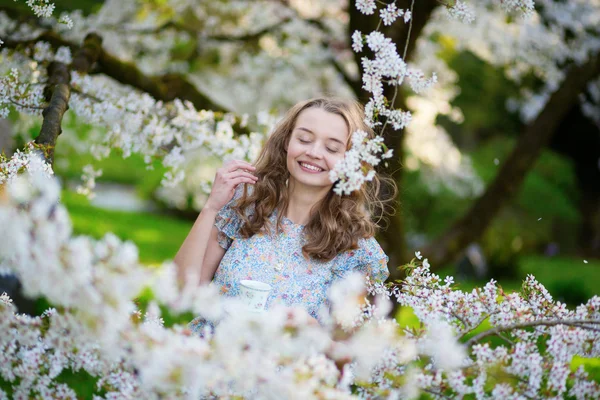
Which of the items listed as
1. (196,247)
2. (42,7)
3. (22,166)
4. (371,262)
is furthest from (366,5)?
(22,166)

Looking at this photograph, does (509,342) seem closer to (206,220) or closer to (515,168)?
(206,220)

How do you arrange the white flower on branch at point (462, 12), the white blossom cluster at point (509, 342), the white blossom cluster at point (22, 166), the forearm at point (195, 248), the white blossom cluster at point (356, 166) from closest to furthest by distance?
the white blossom cluster at point (509, 342) → the white blossom cluster at point (356, 166) → the white blossom cluster at point (22, 166) → the white flower on branch at point (462, 12) → the forearm at point (195, 248)

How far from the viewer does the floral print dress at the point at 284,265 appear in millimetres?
2430

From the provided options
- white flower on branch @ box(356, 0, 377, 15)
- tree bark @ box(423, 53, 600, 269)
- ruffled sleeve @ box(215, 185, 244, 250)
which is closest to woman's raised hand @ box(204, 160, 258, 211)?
ruffled sleeve @ box(215, 185, 244, 250)

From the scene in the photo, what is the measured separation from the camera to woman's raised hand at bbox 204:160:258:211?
7.93 ft

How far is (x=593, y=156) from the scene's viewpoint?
11344 mm

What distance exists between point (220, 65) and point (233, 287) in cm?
458

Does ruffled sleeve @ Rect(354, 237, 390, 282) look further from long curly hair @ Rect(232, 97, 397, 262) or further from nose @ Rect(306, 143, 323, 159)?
nose @ Rect(306, 143, 323, 159)

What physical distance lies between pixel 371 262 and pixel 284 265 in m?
0.34

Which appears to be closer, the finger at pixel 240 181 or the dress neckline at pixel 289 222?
the finger at pixel 240 181

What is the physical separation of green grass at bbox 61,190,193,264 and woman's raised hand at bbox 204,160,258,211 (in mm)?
5325

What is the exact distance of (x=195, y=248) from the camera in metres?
2.39

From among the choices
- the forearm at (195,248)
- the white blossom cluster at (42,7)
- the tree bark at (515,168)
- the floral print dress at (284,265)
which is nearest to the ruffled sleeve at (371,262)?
the floral print dress at (284,265)

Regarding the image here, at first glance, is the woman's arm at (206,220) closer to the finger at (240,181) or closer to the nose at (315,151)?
the finger at (240,181)
